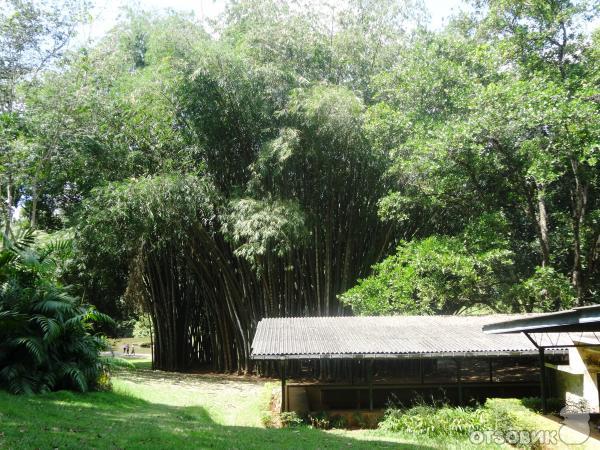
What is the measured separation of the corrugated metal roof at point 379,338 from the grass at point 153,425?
116 cm

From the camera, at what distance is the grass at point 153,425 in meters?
5.28

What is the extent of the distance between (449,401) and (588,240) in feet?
17.3

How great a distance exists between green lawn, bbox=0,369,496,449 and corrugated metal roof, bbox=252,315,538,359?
3.81 feet

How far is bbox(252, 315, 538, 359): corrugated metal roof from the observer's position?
8109mm

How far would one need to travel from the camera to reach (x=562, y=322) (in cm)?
533

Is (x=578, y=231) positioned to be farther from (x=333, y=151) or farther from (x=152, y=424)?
(x=152, y=424)

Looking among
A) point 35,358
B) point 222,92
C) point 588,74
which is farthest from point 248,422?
point 588,74

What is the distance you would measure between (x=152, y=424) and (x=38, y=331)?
10.8 ft

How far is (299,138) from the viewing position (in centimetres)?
1166

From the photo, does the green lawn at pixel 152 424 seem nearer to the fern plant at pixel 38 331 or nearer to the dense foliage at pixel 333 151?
the fern plant at pixel 38 331

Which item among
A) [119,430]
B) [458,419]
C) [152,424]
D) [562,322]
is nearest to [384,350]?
[458,419]

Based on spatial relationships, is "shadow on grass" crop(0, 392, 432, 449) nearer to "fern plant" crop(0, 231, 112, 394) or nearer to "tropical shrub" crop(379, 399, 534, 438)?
"fern plant" crop(0, 231, 112, 394)

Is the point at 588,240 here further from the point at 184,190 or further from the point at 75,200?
the point at 75,200

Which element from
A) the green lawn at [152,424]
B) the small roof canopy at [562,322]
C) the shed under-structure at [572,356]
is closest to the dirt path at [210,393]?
the green lawn at [152,424]
